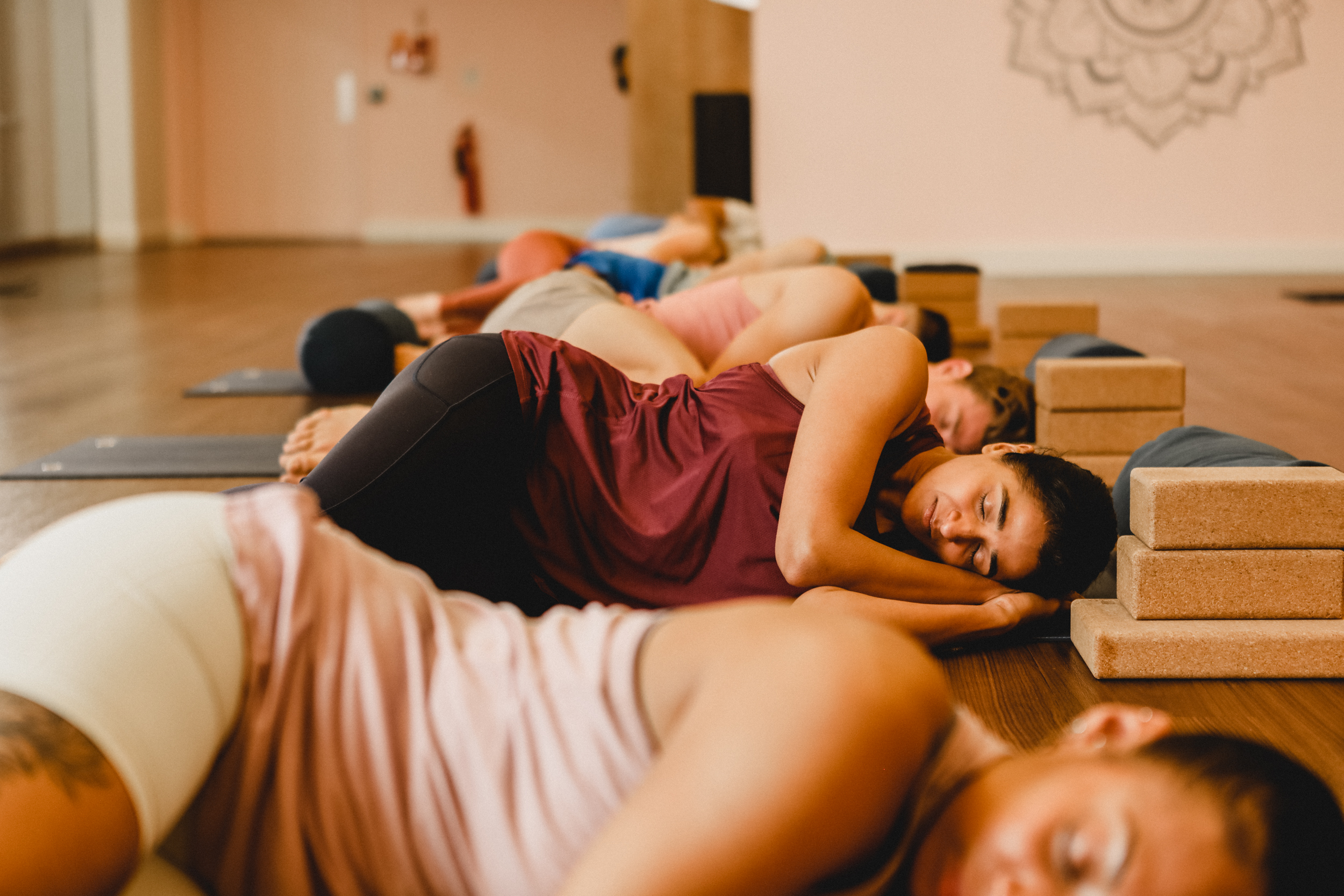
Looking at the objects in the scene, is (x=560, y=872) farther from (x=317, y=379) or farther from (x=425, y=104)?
(x=425, y=104)

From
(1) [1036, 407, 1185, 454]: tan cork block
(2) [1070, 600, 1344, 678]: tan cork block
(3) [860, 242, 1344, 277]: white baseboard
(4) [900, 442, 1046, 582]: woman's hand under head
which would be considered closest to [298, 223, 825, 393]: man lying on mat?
(1) [1036, 407, 1185, 454]: tan cork block

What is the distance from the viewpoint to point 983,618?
4.89 feet

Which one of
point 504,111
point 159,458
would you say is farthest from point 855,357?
point 504,111

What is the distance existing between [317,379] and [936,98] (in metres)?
5.08

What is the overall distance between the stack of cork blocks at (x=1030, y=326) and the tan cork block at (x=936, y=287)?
83 cm

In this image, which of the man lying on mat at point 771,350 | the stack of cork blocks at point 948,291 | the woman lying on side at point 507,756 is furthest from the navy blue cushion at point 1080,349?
the woman lying on side at point 507,756

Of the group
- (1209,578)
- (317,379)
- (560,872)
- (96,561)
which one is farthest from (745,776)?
(317,379)

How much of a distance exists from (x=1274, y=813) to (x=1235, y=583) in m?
0.90

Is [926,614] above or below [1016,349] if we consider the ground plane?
below

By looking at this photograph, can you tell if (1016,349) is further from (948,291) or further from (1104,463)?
(1104,463)

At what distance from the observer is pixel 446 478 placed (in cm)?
150

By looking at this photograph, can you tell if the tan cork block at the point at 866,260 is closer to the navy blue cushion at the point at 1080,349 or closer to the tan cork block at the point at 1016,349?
the tan cork block at the point at 1016,349

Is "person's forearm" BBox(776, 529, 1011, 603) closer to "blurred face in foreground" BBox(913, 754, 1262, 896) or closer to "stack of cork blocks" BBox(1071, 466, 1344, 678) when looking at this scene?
"stack of cork blocks" BBox(1071, 466, 1344, 678)

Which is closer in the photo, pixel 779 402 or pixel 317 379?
pixel 779 402
